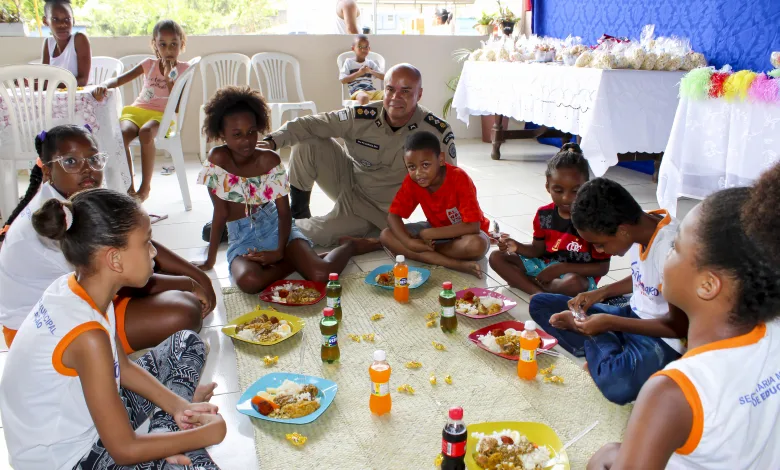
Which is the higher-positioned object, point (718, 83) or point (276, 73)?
point (276, 73)

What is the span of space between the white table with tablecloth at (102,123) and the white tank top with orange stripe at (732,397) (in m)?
3.31

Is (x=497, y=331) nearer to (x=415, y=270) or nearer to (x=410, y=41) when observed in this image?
(x=415, y=270)

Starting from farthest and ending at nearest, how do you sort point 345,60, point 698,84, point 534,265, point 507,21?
point 507,21
point 345,60
point 698,84
point 534,265

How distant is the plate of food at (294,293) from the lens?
8.63 feet

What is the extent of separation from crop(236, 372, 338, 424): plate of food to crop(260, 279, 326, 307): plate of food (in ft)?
2.08

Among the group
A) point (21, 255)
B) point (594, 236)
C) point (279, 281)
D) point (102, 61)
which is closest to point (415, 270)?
point (279, 281)

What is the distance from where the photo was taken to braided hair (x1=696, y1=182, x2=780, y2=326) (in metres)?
1.00

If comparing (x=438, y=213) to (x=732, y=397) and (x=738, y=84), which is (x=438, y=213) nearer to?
(x=738, y=84)

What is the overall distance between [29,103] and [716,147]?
153 inches

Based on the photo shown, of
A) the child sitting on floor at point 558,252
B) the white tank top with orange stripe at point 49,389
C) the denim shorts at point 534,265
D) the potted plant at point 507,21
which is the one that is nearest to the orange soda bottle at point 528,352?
the child sitting on floor at point 558,252

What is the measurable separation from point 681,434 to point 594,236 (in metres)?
1.06

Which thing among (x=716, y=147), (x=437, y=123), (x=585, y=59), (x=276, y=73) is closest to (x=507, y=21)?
(x=585, y=59)

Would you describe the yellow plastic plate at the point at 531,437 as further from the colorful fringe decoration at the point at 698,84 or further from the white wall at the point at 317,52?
the white wall at the point at 317,52

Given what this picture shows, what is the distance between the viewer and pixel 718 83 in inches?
146
